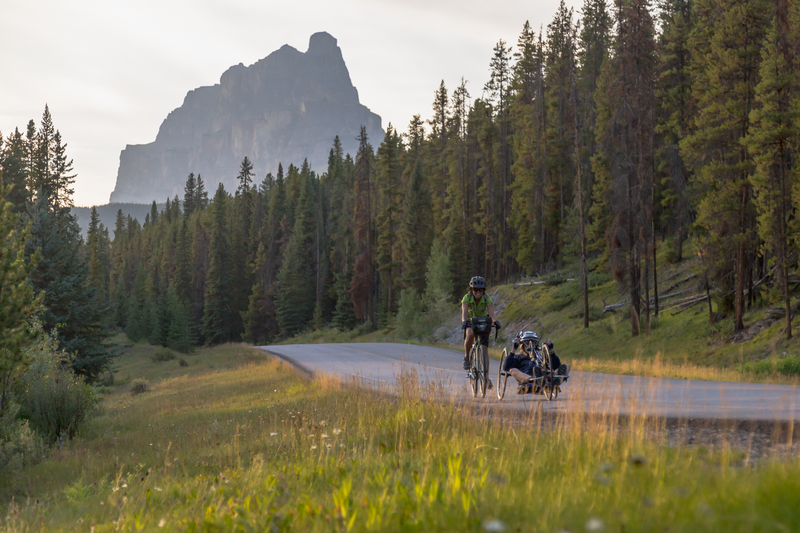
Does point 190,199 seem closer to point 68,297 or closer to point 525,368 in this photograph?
point 68,297

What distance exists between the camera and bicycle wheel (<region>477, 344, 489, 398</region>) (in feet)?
35.5

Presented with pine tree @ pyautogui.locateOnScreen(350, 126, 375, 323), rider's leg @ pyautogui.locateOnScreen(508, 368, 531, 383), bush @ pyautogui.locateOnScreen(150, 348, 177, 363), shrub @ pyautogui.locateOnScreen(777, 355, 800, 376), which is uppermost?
pine tree @ pyautogui.locateOnScreen(350, 126, 375, 323)

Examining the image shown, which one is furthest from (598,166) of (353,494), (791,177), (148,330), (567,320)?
(148,330)

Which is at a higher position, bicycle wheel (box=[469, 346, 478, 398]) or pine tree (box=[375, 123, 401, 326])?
pine tree (box=[375, 123, 401, 326])

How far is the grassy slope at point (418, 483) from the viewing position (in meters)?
3.53

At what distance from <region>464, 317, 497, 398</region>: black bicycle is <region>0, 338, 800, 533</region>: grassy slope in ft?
6.27

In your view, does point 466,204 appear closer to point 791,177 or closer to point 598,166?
point 598,166

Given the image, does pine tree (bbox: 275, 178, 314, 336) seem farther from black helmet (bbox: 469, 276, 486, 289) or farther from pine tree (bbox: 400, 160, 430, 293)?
black helmet (bbox: 469, 276, 486, 289)

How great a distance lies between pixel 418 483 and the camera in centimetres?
437

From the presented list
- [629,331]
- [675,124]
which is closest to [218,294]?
[629,331]

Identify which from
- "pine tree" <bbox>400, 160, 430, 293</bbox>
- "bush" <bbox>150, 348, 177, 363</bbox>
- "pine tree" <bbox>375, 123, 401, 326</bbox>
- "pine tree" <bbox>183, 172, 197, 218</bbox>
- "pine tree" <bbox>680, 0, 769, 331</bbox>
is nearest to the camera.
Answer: "pine tree" <bbox>680, 0, 769, 331</bbox>

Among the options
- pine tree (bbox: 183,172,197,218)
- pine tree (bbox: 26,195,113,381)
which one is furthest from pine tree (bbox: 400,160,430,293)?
pine tree (bbox: 183,172,197,218)

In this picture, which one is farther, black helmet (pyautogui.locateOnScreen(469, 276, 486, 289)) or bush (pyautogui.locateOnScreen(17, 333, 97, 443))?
bush (pyautogui.locateOnScreen(17, 333, 97, 443))

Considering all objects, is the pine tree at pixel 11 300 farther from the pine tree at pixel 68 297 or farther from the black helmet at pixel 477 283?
the pine tree at pixel 68 297
